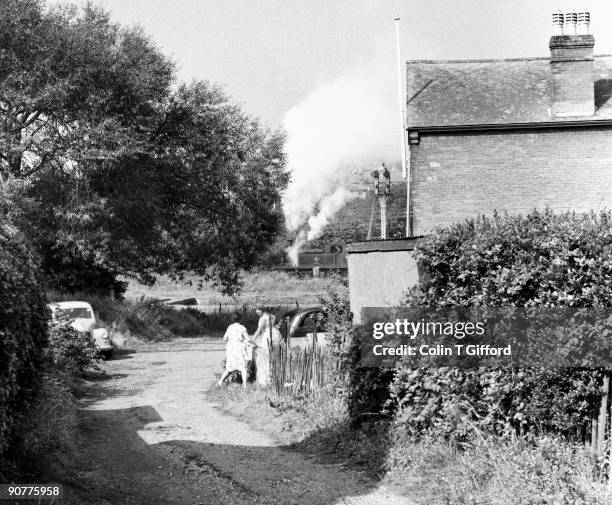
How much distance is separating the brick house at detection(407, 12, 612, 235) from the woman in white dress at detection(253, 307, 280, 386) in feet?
23.8

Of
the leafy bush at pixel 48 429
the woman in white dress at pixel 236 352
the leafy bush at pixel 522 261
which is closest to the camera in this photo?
the leafy bush at pixel 522 261

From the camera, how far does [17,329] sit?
6.43 m

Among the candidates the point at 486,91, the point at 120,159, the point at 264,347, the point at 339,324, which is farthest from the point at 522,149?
the point at 120,159

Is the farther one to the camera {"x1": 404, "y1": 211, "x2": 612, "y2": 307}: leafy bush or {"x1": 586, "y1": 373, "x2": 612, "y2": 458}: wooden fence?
{"x1": 404, "y1": 211, "x2": 612, "y2": 307}: leafy bush

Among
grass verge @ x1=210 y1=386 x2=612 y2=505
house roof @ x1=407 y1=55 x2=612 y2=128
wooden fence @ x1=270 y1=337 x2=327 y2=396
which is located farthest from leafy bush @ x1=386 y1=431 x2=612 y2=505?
house roof @ x1=407 y1=55 x2=612 y2=128

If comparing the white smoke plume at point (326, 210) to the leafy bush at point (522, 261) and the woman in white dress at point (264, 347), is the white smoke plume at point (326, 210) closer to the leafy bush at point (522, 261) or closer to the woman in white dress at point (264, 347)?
the woman in white dress at point (264, 347)

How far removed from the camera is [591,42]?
76.5ft

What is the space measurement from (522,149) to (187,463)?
16583 mm

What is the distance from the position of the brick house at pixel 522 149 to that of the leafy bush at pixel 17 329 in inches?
652

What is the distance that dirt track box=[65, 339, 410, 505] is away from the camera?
320 inches

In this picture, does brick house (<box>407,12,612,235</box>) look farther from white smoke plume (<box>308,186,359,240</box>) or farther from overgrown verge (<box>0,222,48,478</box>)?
white smoke plume (<box>308,186,359,240</box>)

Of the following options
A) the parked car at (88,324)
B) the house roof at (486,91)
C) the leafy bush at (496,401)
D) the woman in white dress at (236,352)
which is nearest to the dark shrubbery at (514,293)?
the leafy bush at (496,401)

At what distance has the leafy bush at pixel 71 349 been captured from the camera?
1553 cm

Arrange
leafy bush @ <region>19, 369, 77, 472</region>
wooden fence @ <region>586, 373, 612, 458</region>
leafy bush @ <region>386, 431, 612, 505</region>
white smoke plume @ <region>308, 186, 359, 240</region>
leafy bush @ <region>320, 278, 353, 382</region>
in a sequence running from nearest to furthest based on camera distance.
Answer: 1. leafy bush @ <region>386, 431, 612, 505</region>
2. wooden fence @ <region>586, 373, 612, 458</region>
3. leafy bush @ <region>19, 369, 77, 472</region>
4. leafy bush @ <region>320, 278, 353, 382</region>
5. white smoke plume @ <region>308, 186, 359, 240</region>
